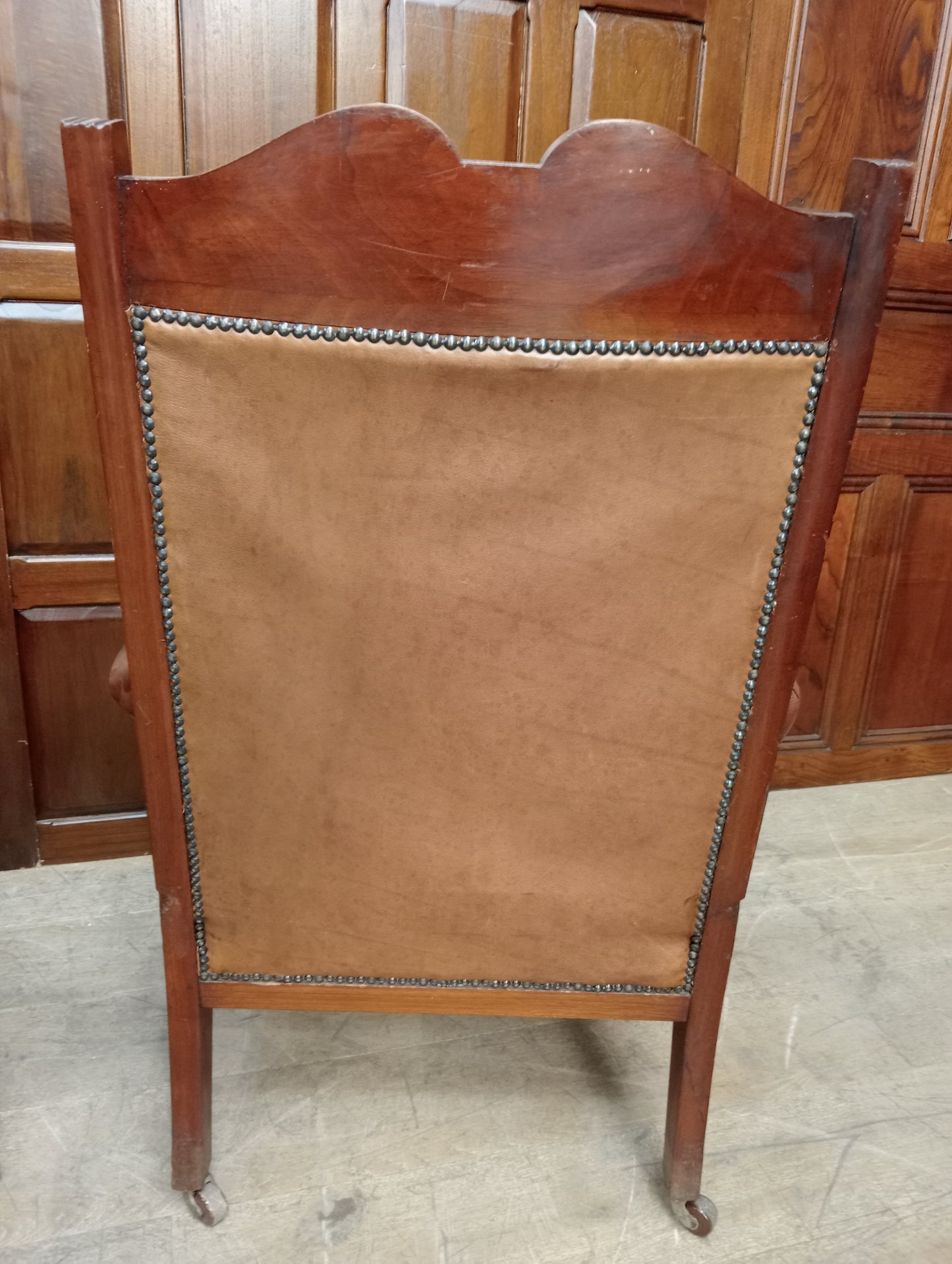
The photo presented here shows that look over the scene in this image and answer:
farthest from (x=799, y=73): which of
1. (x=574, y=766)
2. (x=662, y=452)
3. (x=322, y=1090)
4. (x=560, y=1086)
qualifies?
(x=322, y=1090)

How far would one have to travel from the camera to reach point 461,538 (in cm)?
76

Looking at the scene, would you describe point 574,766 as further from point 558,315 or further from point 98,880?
point 98,880

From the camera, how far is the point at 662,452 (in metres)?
0.74

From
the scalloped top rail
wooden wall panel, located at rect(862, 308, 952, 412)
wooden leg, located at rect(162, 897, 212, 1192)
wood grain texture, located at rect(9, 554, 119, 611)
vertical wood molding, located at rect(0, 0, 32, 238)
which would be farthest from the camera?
wooden wall panel, located at rect(862, 308, 952, 412)

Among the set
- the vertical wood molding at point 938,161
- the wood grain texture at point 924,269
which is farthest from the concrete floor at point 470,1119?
the vertical wood molding at point 938,161

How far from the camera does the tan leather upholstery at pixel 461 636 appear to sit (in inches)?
28.2

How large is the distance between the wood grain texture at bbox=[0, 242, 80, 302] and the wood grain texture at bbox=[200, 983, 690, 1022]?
41.5 inches

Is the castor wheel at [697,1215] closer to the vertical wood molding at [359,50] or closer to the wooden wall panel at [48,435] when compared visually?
the wooden wall panel at [48,435]

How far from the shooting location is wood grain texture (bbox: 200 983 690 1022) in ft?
3.26

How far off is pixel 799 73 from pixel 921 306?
19.7 inches

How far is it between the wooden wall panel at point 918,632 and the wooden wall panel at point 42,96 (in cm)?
169

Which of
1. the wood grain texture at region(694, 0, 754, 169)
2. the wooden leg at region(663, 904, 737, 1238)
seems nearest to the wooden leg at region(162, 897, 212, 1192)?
the wooden leg at region(663, 904, 737, 1238)

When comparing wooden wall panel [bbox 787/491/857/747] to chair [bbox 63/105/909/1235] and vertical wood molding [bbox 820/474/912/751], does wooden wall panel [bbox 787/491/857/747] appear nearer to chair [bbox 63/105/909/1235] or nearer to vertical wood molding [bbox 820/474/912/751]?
vertical wood molding [bbox 820/474/912/751]

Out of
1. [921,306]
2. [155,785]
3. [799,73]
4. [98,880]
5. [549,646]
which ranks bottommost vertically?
[98,880]
